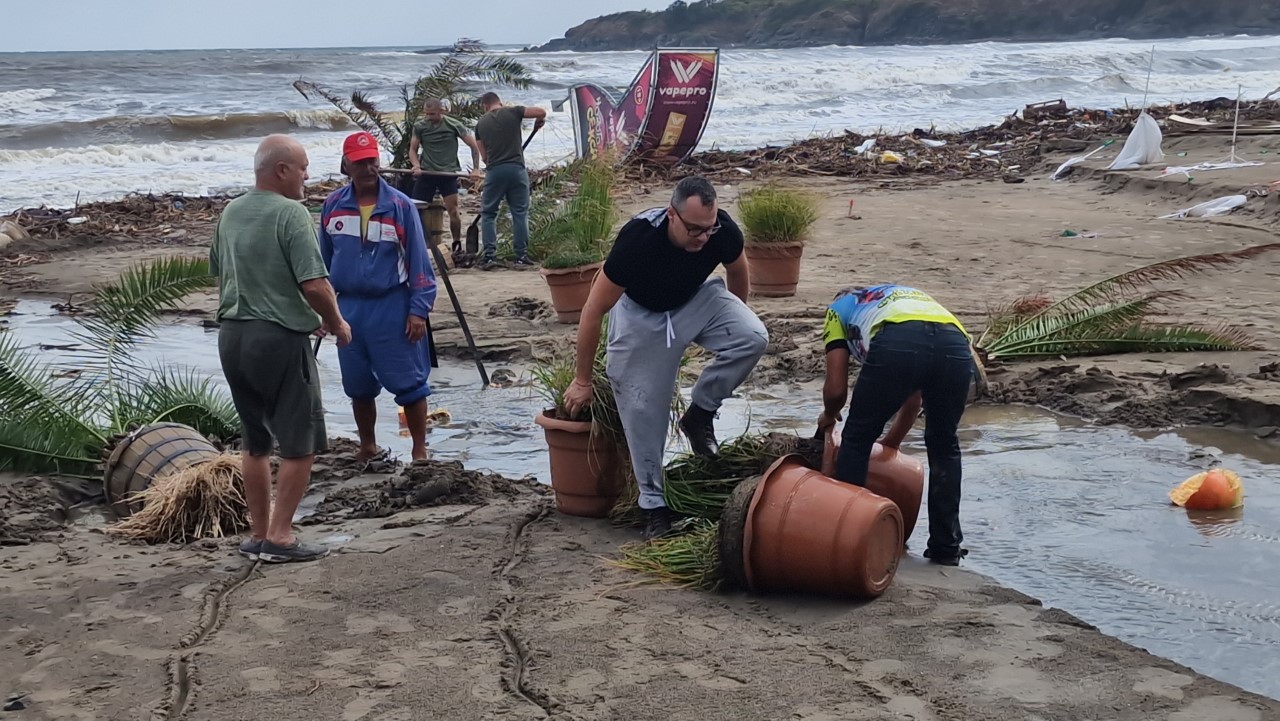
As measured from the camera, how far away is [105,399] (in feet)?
22.9

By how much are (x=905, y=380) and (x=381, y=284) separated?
293cm

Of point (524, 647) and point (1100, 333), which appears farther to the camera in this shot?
point (1100, 333)

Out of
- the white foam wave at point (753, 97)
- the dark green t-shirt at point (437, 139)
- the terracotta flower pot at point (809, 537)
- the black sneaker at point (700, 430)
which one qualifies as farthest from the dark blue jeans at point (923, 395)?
the white foam wave at point (753, 97)

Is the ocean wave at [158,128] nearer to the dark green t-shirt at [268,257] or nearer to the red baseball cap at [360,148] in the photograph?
the red baseball cap at [360,148]

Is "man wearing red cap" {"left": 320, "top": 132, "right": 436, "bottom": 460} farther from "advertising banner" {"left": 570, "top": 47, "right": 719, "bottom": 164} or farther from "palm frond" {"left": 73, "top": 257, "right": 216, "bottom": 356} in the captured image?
"advertising banner" {"left": 570, "top": 47, "right": 719, "bottom": 164}

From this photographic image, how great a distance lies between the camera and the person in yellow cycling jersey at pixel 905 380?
4777mm

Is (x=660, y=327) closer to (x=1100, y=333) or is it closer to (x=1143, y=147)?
(x=1100, y=333)

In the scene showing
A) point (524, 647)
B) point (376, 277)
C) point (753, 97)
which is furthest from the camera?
point (753, 97)

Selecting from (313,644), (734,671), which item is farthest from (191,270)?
(734,671)

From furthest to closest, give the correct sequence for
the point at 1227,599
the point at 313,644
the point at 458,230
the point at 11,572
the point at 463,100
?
the point at 463,100 → the point at 458,230 → the point at 11,572 → the point at 1227,599 → the point at 313,644

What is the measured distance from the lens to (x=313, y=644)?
4.27 meters

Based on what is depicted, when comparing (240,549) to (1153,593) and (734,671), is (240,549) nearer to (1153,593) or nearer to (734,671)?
(734,671)

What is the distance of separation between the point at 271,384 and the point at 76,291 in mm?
8802

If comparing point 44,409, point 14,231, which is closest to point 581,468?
point 44,409
